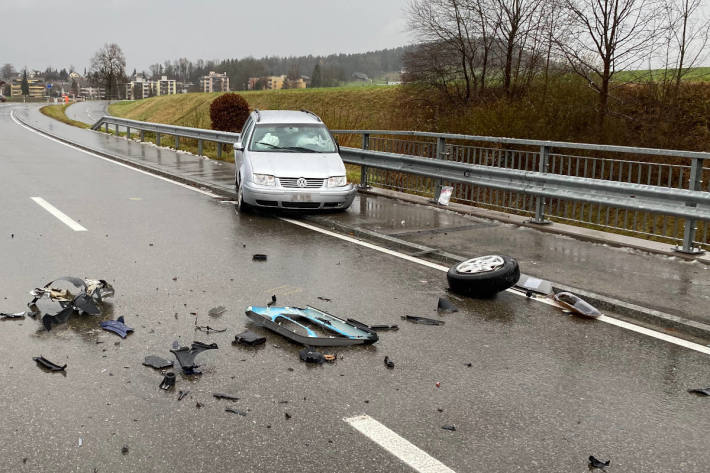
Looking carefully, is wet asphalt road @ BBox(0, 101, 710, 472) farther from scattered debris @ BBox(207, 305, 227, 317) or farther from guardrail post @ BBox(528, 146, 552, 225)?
guardrail post @ BBox(528, 146, 552, 225)

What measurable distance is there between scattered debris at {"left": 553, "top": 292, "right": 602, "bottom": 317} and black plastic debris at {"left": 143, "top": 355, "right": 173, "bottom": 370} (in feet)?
11.9

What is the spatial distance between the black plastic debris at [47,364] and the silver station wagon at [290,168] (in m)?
6.65

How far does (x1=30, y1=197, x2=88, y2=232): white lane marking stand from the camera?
388 inches

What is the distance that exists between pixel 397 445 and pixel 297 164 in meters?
8.51

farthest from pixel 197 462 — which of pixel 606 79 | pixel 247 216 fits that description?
pixel 606 79

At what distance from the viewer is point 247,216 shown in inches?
454

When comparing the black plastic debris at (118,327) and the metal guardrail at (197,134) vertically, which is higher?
the metal guardrail at (197,134)

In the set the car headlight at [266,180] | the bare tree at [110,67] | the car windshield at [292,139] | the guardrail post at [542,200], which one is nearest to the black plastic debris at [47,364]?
the car headlight at [266,180]

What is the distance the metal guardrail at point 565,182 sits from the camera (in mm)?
8547

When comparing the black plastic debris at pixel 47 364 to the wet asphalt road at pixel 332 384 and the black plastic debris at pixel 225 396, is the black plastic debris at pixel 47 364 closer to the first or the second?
the wet asphalt road at pixel 332 384

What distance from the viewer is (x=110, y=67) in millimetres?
123562

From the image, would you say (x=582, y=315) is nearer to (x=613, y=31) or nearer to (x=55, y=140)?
(x=613, y=31)

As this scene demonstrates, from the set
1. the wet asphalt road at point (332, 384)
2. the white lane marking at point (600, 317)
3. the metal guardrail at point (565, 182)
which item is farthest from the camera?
the metal guardrail at point (565, 182)

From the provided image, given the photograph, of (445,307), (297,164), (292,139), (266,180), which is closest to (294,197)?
(266,180)
